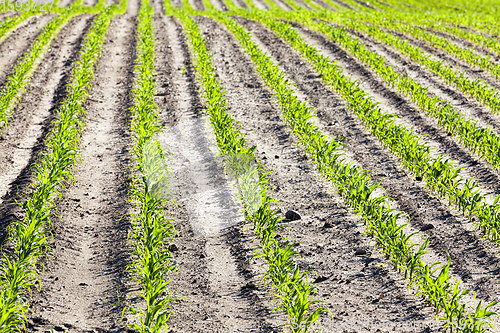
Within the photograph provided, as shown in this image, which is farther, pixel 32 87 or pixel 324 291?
pixel 32 87

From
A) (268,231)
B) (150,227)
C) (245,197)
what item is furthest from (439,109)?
(150,227)

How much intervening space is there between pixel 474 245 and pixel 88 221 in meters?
4.58

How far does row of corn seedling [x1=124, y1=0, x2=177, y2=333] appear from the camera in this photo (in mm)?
5133

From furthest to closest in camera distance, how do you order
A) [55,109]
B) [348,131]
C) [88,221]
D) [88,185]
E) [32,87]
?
[32,87] < [55,109] < [348,131] < [88,185] < [88,221]

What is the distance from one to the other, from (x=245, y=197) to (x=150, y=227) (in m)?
1.66

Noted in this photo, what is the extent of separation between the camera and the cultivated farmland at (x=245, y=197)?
544 centimetres

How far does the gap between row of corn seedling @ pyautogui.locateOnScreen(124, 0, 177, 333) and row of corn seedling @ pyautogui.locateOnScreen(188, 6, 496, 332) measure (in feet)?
7.45

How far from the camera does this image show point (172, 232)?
22.8 feet

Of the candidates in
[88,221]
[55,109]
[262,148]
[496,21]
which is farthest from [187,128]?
[496,21]

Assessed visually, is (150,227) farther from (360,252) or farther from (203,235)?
(360,252)

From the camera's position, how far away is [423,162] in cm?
821

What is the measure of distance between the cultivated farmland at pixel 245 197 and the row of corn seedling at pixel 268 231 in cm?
3

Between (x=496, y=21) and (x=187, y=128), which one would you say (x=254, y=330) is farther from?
(x=496, y=21)

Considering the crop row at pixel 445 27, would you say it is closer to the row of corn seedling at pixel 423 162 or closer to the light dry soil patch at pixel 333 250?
the row of corn seedling at pixel 423 162
